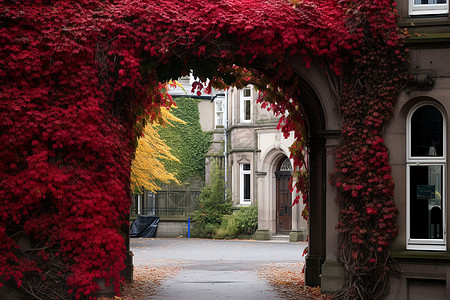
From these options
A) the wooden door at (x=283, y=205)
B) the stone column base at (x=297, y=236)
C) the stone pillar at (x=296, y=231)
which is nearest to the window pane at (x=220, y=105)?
the wooden door at (x=283, y=205)

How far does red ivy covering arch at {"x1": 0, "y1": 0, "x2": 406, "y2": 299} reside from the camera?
11.0 m

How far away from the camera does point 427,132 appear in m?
11.6

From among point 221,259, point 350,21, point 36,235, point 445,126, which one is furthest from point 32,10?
point 221,259

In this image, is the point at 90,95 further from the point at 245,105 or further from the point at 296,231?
the point at 245,105

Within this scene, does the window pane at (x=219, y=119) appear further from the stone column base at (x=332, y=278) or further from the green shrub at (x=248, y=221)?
the stone column base at (x=332, y=278)

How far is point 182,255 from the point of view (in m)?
23.9

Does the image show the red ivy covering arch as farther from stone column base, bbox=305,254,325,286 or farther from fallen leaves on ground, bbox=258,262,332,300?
stone column base, bbox=305,254,325,286

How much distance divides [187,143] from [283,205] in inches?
352

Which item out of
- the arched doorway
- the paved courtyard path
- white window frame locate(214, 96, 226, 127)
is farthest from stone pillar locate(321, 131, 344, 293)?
white window frame locate(214, 96, 226, 127)

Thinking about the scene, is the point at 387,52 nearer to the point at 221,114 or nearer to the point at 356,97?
the point at 356,97

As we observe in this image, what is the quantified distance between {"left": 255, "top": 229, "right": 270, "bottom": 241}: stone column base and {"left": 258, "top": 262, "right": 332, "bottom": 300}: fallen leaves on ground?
10.8 meters

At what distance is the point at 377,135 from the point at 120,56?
4844mm

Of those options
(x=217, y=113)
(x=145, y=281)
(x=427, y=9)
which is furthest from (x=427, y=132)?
(x=217, y=113)

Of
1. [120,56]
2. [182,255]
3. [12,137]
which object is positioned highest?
[120,56]
